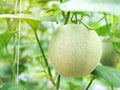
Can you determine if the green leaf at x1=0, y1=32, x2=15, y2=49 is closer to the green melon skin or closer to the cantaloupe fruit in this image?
the green melon skin

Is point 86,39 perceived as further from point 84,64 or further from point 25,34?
point 25,34

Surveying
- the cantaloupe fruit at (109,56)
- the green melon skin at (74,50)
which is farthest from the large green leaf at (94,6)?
the cantaloupe fruit at (109,56)

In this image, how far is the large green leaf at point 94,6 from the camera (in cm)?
55

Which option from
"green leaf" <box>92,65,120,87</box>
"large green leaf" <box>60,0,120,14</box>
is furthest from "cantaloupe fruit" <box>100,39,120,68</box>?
"large green leaf" <box>60,0,120,14</box>

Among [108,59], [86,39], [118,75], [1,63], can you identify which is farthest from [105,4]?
[1,63]

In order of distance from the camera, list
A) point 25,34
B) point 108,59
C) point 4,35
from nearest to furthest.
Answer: point 4,35, point 108,59, point 25,34

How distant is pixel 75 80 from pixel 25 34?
31cm

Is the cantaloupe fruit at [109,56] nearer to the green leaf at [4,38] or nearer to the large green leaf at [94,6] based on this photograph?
the green leaf at [4,38]

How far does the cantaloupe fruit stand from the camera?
1137mm

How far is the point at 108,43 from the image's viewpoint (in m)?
1.17

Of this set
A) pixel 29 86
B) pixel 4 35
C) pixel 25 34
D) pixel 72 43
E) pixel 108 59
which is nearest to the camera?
pixel 72 43

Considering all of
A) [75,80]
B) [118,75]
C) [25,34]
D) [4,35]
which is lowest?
[75,80]

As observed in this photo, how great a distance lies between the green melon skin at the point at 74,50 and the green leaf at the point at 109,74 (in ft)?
0.28

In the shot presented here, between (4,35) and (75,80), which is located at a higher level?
(4,35)
